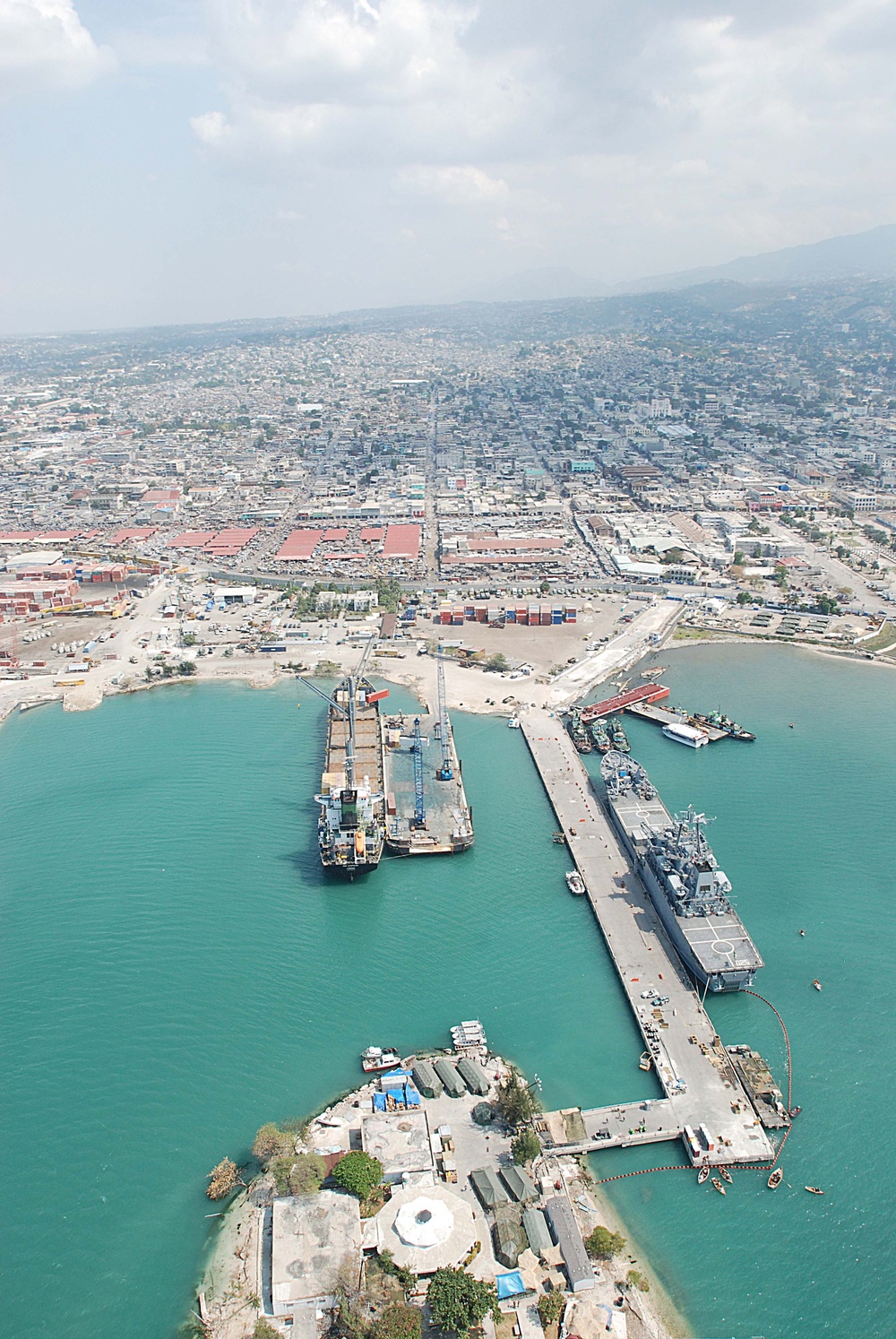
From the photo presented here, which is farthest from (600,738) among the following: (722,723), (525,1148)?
(525,1148)

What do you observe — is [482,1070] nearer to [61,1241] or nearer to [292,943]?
[292,943]

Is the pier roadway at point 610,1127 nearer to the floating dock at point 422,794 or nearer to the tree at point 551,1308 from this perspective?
the tree at point 551,1308

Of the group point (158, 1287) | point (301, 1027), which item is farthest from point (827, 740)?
point (158, 1287)

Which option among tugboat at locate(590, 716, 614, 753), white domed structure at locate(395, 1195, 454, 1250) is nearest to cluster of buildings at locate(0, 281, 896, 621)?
tugboat at locate(590, 716, 614, 753)

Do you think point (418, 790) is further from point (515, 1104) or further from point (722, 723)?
point (722, 723)

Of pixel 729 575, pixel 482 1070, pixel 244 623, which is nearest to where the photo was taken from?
pixel 482 1070
